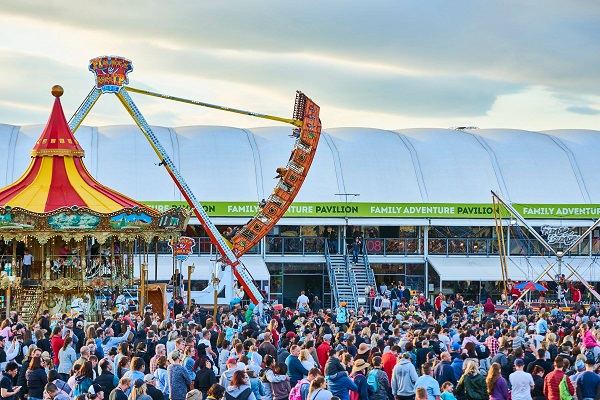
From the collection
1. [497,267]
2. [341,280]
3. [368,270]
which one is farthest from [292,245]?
[497,267]

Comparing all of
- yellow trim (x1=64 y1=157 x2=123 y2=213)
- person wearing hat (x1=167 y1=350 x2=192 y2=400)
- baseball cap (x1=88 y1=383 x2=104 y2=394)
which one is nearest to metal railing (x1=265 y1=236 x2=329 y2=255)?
yellow trim (x1=64 y1=157 x2=123 y2=213)

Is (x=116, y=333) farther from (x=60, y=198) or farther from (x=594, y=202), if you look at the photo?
(x=594, y=202)

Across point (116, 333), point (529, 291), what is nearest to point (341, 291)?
point (529, 291)

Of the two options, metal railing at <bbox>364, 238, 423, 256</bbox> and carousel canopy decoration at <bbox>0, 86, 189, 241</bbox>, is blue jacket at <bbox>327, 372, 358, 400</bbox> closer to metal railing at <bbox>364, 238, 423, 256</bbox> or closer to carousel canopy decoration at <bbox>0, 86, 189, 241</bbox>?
carousel canopy decoration at <bbox>0, 86, 189, 241</bbox>

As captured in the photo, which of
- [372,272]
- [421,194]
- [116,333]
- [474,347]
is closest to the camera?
[474,347]

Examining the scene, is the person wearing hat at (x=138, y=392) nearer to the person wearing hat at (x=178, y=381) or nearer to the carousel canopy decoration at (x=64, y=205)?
the person wearing hat at (x=178, y=381)

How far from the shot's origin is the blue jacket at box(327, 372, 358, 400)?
50.0ft

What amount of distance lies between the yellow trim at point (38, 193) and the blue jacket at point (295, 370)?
1793 centimetres

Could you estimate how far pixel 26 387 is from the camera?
1597 centimetres

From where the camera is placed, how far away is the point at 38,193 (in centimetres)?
3425

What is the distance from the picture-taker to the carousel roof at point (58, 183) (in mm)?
33769

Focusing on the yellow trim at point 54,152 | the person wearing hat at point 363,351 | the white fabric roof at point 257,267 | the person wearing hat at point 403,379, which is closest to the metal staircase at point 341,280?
the white fabric roof at point 257,267

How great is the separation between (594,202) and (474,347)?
33286mm

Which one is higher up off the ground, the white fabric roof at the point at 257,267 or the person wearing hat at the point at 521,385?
the white fabric roof at the point at 257,267
